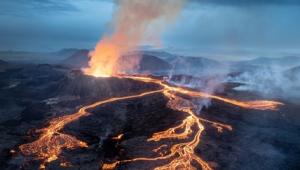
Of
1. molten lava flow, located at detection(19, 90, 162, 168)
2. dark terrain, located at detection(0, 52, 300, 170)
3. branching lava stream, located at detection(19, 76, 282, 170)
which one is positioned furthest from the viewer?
molten lava flow, located at detection(19, 90, 162, 168)

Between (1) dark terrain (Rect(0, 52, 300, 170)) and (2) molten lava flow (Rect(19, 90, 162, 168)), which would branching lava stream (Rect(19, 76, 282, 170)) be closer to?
(2) molten lava flow (Rect(19, 90, 162, 168))

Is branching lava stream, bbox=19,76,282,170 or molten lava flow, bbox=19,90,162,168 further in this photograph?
molten lava flow, bbox=19,90,162,168

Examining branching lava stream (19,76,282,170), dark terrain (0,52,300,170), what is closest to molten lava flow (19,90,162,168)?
branching lava stream (19,76,282,170)

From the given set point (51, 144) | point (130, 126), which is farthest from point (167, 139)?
point (51, 144)

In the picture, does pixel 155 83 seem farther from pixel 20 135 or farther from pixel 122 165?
pixel 122 165

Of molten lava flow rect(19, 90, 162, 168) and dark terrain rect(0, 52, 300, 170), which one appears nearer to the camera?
dark terrain rect(0, 52, 300, 170)

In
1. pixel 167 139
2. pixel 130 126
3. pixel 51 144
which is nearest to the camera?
pixel 51 144

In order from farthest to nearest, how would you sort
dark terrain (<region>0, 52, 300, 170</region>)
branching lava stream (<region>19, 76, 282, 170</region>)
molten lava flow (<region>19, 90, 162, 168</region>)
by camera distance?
molten lava flow (<region>19, 90, 162, 168</region>) → dark terrain (<region>0, 52, 300, 170</region>) → branching lava stream (<region>19, 76, 282, 170</region>)

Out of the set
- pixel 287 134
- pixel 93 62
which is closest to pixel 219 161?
pixel 287 134

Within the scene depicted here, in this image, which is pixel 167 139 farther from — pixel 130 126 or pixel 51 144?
pixel 51 144
